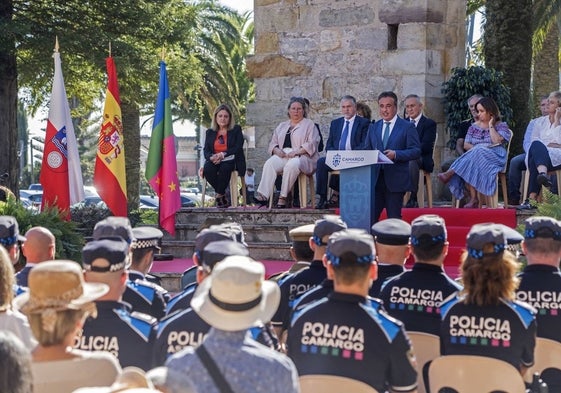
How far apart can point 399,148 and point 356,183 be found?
2.81 feet

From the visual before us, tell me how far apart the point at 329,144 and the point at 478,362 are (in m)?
7.81

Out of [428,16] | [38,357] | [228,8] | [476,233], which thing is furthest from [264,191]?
[228,8]

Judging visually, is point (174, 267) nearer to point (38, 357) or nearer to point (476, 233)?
point (476, 233)

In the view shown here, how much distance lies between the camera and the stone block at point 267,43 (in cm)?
1534

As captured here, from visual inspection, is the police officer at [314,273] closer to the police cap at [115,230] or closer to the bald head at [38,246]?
the police cap at [115,230]

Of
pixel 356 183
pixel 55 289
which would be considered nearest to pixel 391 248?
pixel 55 289

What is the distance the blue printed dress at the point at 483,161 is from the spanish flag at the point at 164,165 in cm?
349

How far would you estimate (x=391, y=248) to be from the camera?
20.0 feet

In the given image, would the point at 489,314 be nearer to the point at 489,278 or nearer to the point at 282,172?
the point at 489,278

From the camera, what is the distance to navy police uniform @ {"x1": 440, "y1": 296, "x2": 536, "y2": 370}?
16.5ft

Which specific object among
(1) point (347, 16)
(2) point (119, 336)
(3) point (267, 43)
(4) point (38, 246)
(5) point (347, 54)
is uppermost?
(1) point (347, 16)

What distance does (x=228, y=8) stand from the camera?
34125mm

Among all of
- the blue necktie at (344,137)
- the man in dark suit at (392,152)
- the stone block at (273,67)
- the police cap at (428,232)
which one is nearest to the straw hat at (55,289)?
the police cap at (428,232)

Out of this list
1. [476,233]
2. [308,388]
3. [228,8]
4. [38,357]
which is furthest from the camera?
[228,8]
